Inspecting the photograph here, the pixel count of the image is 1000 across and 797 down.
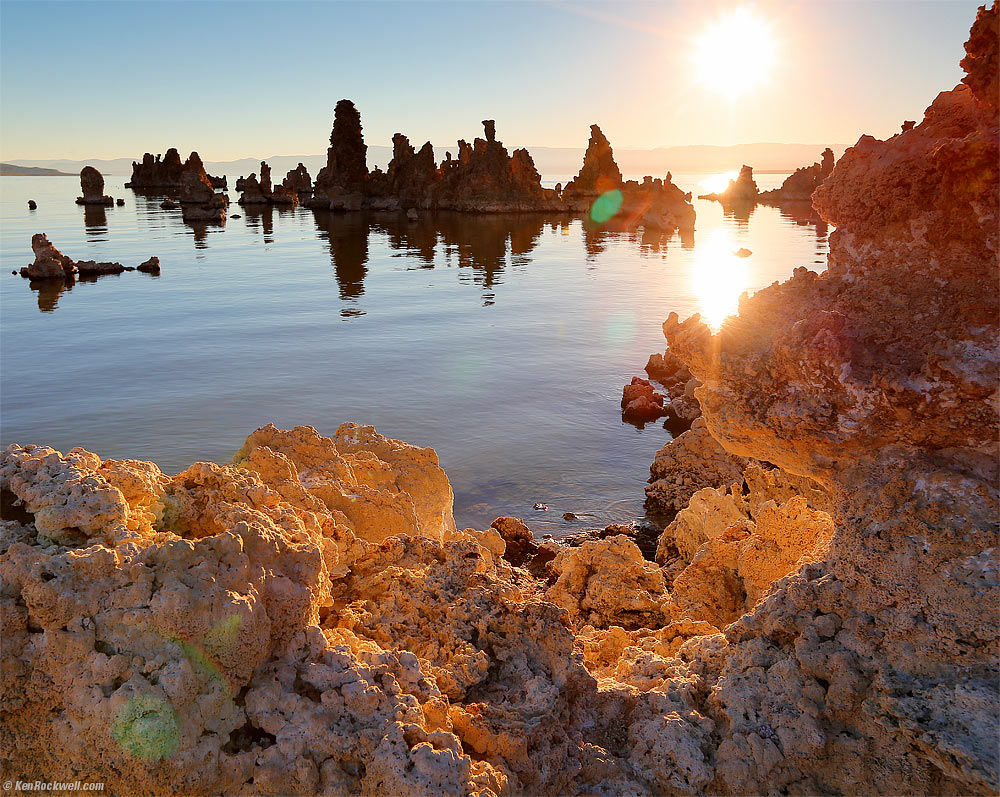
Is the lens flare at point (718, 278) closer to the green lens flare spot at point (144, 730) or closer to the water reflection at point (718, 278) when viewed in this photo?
the water reflection at point (718, 278)

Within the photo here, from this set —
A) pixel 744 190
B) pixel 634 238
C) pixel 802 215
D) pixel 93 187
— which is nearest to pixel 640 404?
pixel 634 238

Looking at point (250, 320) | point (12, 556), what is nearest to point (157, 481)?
point (12, 556)

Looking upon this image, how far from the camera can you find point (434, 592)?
4.88 meters

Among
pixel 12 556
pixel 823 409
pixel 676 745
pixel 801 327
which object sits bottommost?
pixel 676 745

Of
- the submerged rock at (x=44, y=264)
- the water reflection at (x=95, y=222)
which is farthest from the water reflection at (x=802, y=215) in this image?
the water reflection at (x=95, y=222)

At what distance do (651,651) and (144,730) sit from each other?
353cm

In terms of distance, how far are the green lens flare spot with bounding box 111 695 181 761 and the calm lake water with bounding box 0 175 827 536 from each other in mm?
9435

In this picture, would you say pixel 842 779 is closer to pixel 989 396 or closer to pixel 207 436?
pixel 989 396

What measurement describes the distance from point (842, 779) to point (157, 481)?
4293 millimetres

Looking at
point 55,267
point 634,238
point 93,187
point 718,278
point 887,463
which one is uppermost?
point 93,187

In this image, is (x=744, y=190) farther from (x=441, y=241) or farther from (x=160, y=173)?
(x=160, y=173)

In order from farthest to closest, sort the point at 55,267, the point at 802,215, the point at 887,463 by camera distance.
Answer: the point at 802,215, the point at 55,267, the point at 887,463

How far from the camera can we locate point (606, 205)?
96.6 m

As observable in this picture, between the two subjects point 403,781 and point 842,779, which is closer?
point 403,781
